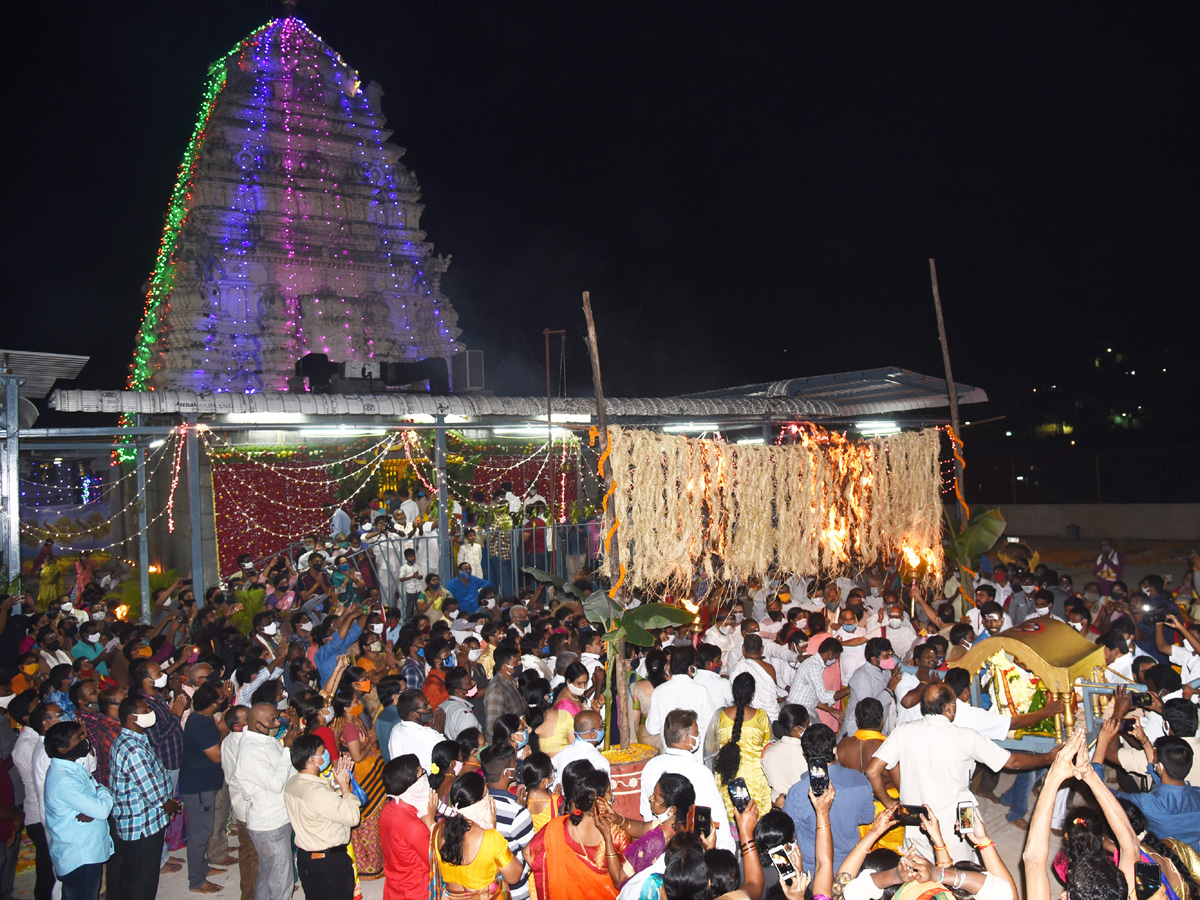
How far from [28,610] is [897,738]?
36.0 ft

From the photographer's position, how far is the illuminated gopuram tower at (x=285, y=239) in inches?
805

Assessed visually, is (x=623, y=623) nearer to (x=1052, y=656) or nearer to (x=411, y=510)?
(x=1052, y=656)

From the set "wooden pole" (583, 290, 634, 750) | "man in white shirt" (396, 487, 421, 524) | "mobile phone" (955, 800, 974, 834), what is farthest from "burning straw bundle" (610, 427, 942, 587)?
"man in white shirt" (396, 487, 421, 524)

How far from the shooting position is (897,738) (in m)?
5.24

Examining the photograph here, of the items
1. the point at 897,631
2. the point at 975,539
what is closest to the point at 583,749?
the point at 897,631

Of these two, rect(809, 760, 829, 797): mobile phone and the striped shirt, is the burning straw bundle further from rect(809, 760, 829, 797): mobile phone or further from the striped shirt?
rect(809, 760, 829, 797): mobile phone

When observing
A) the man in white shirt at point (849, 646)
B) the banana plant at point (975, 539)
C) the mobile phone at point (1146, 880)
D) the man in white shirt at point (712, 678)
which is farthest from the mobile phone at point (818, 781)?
the banana plant at point (975, 539)

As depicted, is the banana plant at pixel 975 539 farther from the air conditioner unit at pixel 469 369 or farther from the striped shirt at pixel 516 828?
the air conditioner unit at pixel 469 369

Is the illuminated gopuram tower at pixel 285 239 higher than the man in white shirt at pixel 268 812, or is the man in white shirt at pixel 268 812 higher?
the illuminated gopuram tower at pixel 285 239

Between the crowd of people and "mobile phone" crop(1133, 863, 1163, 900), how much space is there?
0.04 feet

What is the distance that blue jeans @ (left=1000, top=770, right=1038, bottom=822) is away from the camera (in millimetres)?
6820

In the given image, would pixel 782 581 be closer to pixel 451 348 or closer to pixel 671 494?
pixel 671 494

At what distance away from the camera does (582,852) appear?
13.7 ft

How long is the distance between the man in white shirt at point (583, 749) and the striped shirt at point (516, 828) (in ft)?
1.51
